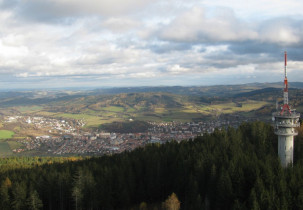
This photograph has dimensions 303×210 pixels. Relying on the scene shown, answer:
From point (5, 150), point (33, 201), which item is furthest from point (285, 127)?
point (5, 150)

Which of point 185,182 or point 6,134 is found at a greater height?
point 185,182

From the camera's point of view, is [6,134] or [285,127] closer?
[285,127]

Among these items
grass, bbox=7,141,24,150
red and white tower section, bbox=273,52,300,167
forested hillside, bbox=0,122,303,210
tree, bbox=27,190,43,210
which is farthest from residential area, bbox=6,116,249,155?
red and white tower section, bbox=273,52,300,167

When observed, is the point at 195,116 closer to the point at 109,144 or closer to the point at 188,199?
the point at 109,144

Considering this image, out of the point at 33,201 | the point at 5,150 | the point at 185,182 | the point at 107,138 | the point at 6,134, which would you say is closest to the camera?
the point at 33,201

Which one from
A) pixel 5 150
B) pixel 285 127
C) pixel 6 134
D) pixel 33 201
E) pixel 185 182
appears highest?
pixel 285 127

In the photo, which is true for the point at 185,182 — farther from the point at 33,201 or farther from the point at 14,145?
the point at 14,145

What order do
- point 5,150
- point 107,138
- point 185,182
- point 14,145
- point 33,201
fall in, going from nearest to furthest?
1. point 33,201
2. point 185,182
3. point 5,150
4. point 14,145
5. point 107,138

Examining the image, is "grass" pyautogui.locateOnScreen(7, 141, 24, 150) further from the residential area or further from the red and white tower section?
the red and white tower section
